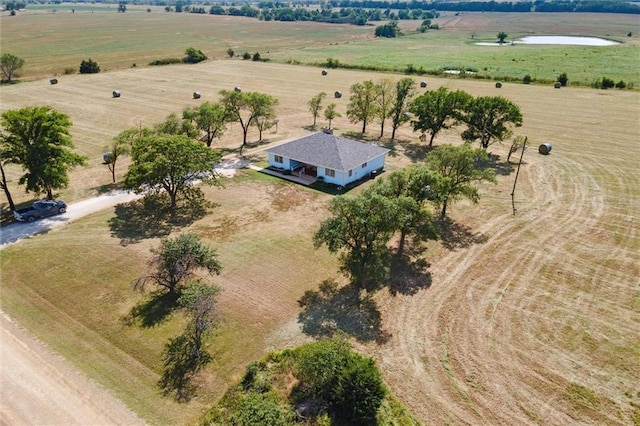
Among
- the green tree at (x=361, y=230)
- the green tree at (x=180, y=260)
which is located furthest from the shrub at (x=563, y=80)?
the green tree at (x=180, y=260)

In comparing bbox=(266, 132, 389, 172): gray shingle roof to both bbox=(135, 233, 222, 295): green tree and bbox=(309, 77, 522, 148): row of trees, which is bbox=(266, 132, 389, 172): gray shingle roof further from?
bbox=(135, 233, 222, 295): green tree

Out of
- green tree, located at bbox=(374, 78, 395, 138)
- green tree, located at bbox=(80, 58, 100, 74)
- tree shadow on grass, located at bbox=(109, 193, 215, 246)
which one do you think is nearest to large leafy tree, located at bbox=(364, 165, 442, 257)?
tree shadow on grass, located at bbox=(109, 193, 215, 246)

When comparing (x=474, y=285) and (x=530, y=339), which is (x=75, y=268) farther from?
(x=530, y=339)

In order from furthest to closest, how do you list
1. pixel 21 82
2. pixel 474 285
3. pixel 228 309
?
pixel 21 82
pixel 474 285
pixel 228 309

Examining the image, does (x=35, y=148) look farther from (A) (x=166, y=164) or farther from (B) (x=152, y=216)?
(A) (x=166, y=164)

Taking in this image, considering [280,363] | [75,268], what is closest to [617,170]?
[280,363]

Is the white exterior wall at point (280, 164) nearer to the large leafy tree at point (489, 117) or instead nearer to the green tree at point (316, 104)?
the green tree at point (316, 104)
